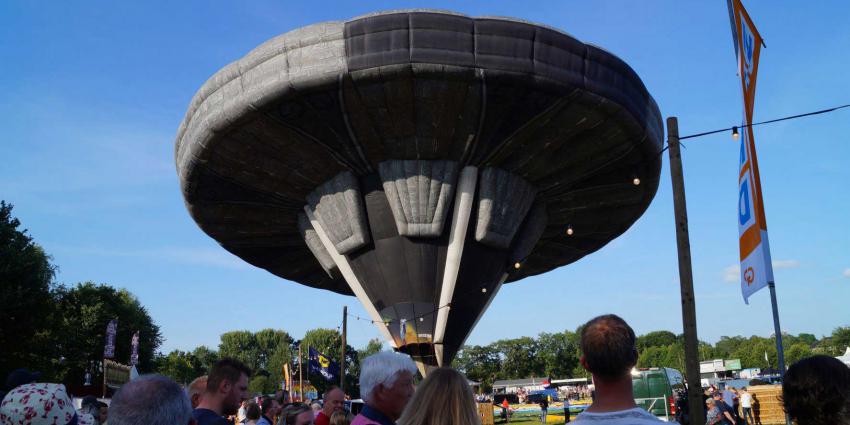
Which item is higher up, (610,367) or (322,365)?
(610,367)

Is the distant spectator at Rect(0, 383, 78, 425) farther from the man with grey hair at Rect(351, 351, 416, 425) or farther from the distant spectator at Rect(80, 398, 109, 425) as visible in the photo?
the distant spectator at Rect(80, 398, 109, 425)

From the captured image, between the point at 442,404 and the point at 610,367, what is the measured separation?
84 cm

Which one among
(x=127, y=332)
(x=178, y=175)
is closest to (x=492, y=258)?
(x=178, y=175)

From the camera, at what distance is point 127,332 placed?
5603cm

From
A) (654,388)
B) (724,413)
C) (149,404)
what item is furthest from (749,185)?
(654,388)

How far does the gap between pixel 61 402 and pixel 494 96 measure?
1478cm

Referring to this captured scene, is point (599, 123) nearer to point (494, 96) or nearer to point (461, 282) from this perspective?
point (494, 96)

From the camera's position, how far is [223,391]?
4.79 metres

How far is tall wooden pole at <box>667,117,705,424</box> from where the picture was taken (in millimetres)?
9992

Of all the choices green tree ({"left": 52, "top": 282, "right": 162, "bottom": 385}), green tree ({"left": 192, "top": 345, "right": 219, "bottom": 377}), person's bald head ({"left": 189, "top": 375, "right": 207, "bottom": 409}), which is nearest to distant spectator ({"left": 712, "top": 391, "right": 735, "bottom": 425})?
person's bald head ({"left": 189, "top": 375, "right": 207, "bottom": 409})

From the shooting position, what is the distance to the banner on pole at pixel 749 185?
932 cm

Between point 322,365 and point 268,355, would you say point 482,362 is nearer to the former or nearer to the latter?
point 268,355

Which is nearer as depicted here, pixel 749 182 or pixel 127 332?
pixel 749 182

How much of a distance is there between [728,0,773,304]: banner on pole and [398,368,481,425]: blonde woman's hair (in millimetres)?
7476
